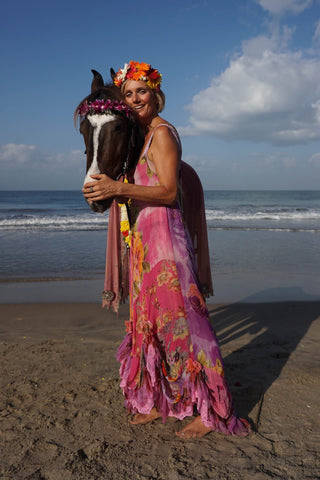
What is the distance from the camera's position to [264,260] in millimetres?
9773

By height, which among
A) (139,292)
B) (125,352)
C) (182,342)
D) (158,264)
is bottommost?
(125,352)

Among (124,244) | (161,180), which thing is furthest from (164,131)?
(124,244)

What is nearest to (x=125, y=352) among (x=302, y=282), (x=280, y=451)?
(x=280, y=451)

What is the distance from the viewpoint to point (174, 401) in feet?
7.44

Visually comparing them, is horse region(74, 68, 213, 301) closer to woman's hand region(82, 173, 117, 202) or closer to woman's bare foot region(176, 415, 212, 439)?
woman's hand region(82, 173, 117, 202)

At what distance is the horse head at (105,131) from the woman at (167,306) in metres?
0.15

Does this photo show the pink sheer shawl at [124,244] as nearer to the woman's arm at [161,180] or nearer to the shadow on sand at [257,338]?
the woman's arm at [161,180]

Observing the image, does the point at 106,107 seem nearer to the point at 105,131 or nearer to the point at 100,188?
the point at 105,131

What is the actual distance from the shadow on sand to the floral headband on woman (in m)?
2.30

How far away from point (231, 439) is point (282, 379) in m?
1.14

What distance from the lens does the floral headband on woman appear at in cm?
223

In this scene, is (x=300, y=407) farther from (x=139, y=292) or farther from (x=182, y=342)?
(x=139, y=292)

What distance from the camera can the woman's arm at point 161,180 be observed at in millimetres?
2078

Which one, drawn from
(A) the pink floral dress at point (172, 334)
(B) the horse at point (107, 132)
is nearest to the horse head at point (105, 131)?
(B) the horse at point (107, 132)
